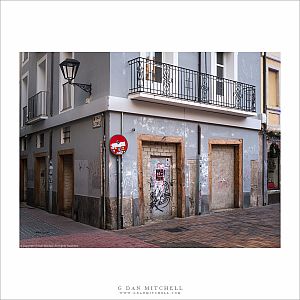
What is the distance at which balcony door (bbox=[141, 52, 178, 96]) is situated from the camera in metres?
4.32

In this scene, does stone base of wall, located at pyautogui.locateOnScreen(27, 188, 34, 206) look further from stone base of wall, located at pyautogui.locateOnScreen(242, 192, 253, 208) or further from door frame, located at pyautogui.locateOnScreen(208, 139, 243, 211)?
stone base of wall, located at pyautogui.locateOnScreen(242, 192, 253, 208)

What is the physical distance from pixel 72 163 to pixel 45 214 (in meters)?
0.83

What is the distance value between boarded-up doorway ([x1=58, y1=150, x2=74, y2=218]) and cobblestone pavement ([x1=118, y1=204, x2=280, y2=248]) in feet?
2.58

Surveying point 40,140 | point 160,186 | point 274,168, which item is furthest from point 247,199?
point 40,140

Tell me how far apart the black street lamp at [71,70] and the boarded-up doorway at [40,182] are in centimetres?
105

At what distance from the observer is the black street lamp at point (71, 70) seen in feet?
13.1

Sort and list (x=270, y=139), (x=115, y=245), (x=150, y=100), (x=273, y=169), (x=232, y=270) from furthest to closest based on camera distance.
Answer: (x=150, y=100) < (x=270, y=139) < (x=273, y=169) < (x=115, y=245) < (x=232, y=270)

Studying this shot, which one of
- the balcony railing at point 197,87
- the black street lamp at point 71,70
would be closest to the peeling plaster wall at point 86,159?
the black street lamp at point 71,70

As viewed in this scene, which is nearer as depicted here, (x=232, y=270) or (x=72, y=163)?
(x=232, y=270)

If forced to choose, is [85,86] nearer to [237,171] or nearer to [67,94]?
[67,94]

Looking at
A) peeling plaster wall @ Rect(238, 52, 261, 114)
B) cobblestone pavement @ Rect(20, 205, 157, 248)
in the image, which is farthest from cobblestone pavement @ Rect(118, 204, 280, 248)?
peeling plaster wall @ Rect(238, 52, 261, 114)
